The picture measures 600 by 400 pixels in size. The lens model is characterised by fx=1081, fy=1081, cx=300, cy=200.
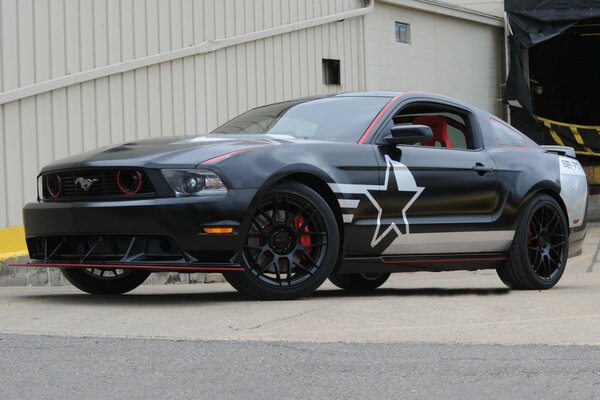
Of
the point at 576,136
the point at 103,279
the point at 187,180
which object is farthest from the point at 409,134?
the point at 576,136

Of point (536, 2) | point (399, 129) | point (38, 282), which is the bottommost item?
point (38, 282)

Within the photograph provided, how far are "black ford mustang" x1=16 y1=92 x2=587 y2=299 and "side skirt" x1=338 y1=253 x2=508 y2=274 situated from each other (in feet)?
0.04

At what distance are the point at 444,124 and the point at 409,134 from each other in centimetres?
121

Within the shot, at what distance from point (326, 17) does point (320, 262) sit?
10502mm

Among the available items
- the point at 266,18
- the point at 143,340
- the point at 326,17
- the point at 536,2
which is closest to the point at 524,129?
the point at 536,2

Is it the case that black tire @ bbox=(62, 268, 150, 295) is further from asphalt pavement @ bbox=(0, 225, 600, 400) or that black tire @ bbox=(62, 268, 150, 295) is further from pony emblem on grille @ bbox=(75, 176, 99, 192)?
pony emblem on grille @ bbox=(75, 176, 99, 192)

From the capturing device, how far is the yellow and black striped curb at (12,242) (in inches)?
406

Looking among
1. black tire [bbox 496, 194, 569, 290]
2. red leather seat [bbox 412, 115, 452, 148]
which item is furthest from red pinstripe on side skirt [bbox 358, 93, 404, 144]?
black tire [bbox 496, 194, 569, 290]

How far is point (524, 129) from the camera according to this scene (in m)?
20.8

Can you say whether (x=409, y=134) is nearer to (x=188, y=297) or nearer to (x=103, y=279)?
(x=188, y=297)

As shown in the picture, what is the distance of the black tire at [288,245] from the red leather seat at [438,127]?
5.83 feet

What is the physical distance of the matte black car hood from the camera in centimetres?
617

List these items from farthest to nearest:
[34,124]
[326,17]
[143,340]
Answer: [326,17] → [34,124] → [143,340]

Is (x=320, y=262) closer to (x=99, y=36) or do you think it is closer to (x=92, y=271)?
(x=92, y=271)
